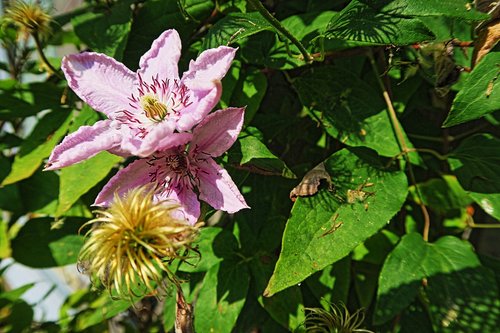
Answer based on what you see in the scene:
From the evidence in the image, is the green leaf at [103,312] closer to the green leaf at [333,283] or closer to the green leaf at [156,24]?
the green leaf at [333,283]

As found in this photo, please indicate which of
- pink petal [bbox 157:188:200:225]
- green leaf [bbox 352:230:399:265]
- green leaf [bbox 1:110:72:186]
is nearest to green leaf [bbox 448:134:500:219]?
green leaf [bbox 352:230:399:265]

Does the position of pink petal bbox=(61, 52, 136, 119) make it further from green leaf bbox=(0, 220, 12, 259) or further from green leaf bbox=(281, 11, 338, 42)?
green leaf bbox=(0, 220, 12, 259)

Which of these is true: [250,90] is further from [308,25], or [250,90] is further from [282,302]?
[282,302]

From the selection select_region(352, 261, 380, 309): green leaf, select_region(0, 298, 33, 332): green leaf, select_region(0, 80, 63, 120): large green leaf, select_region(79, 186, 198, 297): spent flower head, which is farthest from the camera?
select_region(0, 298, 33, 332): green leaf

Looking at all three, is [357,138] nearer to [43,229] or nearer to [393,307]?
[393,307]

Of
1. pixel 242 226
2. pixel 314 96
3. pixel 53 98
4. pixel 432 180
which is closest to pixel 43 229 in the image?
pixel 53 98

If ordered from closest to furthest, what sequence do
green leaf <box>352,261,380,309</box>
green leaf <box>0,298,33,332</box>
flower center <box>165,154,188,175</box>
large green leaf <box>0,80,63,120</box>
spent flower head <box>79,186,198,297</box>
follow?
spent flower head <box>79,186,198,297</box>
flower center <box>165,154,188,175</box>
green leaf <box>352,261,380,309</box>
large green leaf <box>0,80,63,120</box>
green leaf <box>0,298,33,332</box>

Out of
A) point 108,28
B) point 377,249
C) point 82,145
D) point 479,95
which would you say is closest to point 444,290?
point 377,249

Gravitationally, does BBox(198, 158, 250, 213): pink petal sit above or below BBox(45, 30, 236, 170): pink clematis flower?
below

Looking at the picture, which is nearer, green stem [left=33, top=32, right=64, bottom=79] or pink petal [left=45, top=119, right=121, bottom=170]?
pink petal [left=45, top=119, right=121, bottom=170]
